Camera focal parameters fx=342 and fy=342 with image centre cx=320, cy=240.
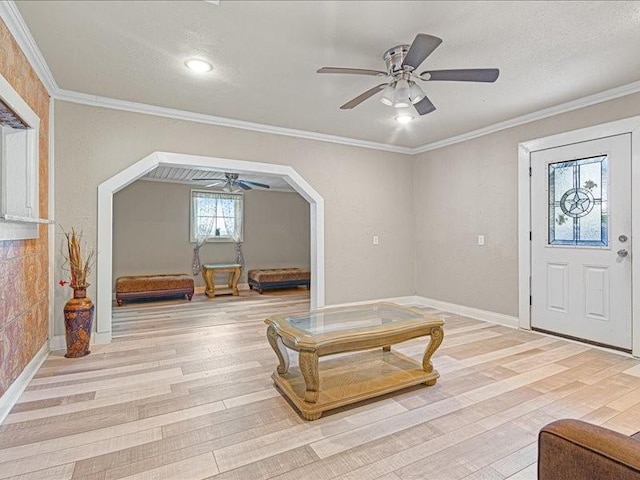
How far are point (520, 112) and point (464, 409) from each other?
11.1ft

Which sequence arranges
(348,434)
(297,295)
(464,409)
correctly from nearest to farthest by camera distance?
1. (348,434)
2. (464,409)
3. (297,295)

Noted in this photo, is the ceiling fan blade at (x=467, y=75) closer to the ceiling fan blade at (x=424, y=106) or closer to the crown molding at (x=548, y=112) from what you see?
the ceiling fan blade at (x=424, y=106)

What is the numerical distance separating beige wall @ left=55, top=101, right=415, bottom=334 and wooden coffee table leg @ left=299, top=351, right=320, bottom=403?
2.73 m

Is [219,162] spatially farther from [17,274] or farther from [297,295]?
[297,295]

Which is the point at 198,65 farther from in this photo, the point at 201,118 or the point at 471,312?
the point at 471,312

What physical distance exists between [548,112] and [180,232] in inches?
262

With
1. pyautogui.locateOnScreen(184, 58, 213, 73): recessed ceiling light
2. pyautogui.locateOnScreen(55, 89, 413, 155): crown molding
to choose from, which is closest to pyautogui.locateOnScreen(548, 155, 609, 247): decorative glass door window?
pyautogui.locateOnScreen(55, 89, 413, 155): crown molding

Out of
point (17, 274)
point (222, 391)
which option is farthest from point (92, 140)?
point (222, 391)

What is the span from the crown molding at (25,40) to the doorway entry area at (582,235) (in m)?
4.84

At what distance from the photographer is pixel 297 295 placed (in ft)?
22.4

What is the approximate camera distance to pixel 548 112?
3.87 m

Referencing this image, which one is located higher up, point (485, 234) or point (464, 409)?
point (485, 234)

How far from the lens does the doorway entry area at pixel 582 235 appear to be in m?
3.30

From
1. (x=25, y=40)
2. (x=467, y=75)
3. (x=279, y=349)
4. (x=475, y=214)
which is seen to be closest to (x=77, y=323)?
(x=279, y=349)
